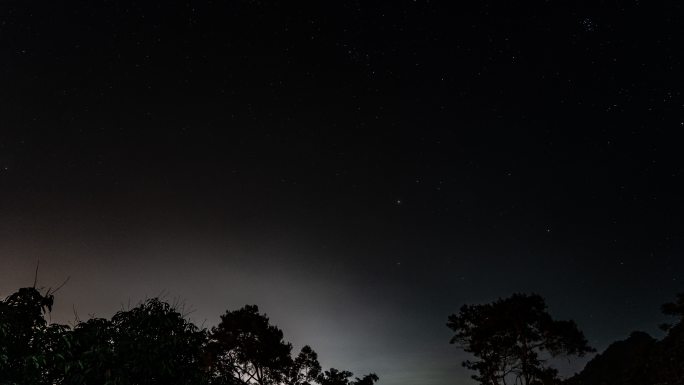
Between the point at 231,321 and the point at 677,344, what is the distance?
39679 millimetres

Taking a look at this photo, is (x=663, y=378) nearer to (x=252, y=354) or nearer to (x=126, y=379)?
(x=252, y=354)

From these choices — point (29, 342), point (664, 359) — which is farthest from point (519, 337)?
point (29, 342)

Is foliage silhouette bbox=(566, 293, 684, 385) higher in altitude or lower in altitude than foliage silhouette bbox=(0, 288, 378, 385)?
higher

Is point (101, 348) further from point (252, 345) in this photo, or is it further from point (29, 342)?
point (252, 345)

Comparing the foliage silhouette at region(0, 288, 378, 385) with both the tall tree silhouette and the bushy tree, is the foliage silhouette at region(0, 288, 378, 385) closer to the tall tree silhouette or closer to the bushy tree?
the bushy tree

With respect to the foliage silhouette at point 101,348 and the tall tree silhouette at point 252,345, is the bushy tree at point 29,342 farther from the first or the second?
the tall tree silhouette at point 252,345

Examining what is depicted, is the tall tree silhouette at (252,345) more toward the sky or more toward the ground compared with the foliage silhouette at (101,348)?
more toward the sky

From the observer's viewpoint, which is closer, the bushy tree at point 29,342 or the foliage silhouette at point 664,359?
the bushy tree at point 29,342

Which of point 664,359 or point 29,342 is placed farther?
point 664,359

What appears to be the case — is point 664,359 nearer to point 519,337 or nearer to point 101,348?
point 519,337

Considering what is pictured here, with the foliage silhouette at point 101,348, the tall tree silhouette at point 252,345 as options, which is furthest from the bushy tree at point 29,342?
the tall tree silhouette at point 252,345

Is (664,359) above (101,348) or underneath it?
above

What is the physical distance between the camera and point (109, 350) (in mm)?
11133

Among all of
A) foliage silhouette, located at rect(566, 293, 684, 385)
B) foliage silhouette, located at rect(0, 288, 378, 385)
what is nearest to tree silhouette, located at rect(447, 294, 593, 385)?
foliage silhouette, located at rect(566, 293, 684, 385)
